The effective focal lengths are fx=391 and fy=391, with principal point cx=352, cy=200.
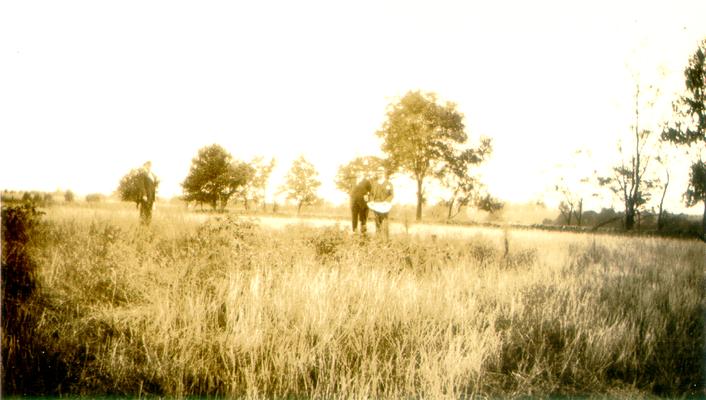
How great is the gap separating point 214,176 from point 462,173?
24404mm

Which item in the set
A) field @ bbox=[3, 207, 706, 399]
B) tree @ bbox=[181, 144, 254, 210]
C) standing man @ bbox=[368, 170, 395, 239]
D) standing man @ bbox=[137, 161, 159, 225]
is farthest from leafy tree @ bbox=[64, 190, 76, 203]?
standing man @ bbox=[368, 170, 395, 239]

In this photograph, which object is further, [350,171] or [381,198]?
[350,171]

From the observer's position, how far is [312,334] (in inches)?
130

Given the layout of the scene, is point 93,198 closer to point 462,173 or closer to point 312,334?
point 312,334

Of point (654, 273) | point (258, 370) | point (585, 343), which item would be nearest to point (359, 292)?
point (258, 370)

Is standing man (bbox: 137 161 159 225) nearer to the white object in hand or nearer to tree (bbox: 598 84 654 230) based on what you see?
the white object in hand

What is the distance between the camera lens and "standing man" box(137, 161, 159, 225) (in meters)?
9.55

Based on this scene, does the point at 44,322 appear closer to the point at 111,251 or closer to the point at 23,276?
the point at 23,276

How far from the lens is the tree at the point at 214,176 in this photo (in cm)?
1700

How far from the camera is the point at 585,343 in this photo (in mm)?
3898

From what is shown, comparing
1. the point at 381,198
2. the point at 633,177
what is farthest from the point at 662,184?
the point at 381,198

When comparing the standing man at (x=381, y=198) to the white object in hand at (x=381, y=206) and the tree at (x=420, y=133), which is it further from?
the tree at (x=420, y=133)

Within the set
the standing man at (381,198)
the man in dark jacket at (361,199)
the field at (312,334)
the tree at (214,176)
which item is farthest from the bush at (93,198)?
the standing man at (381,198)

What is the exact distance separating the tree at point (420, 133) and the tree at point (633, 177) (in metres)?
13.0
